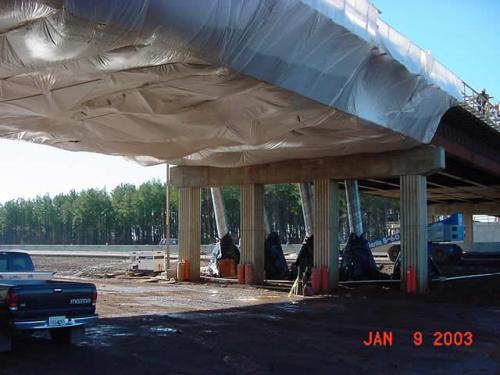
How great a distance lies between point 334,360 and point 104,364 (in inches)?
165

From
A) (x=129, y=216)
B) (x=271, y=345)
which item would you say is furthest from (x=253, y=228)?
(x=129, y=216)

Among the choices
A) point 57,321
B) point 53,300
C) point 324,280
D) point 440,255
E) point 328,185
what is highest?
point 328,185

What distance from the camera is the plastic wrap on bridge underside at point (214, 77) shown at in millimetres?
12242

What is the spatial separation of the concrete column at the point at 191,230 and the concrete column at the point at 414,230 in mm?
11645

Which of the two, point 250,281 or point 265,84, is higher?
point 265,84

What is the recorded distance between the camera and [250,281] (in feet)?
101

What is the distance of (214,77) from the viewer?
14969 mm

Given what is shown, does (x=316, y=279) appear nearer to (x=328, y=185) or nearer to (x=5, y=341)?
(x=328, y=185)

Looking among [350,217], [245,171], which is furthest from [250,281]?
[350,217]

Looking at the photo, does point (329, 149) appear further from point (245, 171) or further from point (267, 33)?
point (267, 33)

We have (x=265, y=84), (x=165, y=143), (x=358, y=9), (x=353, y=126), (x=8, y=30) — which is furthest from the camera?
(x=165, y=143)

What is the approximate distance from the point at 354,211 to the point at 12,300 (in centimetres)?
2766

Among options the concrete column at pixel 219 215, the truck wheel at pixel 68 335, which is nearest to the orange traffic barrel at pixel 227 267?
the concrete column at pixel 219 215

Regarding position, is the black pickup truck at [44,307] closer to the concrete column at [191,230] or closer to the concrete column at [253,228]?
the concrete column at [253,228]
